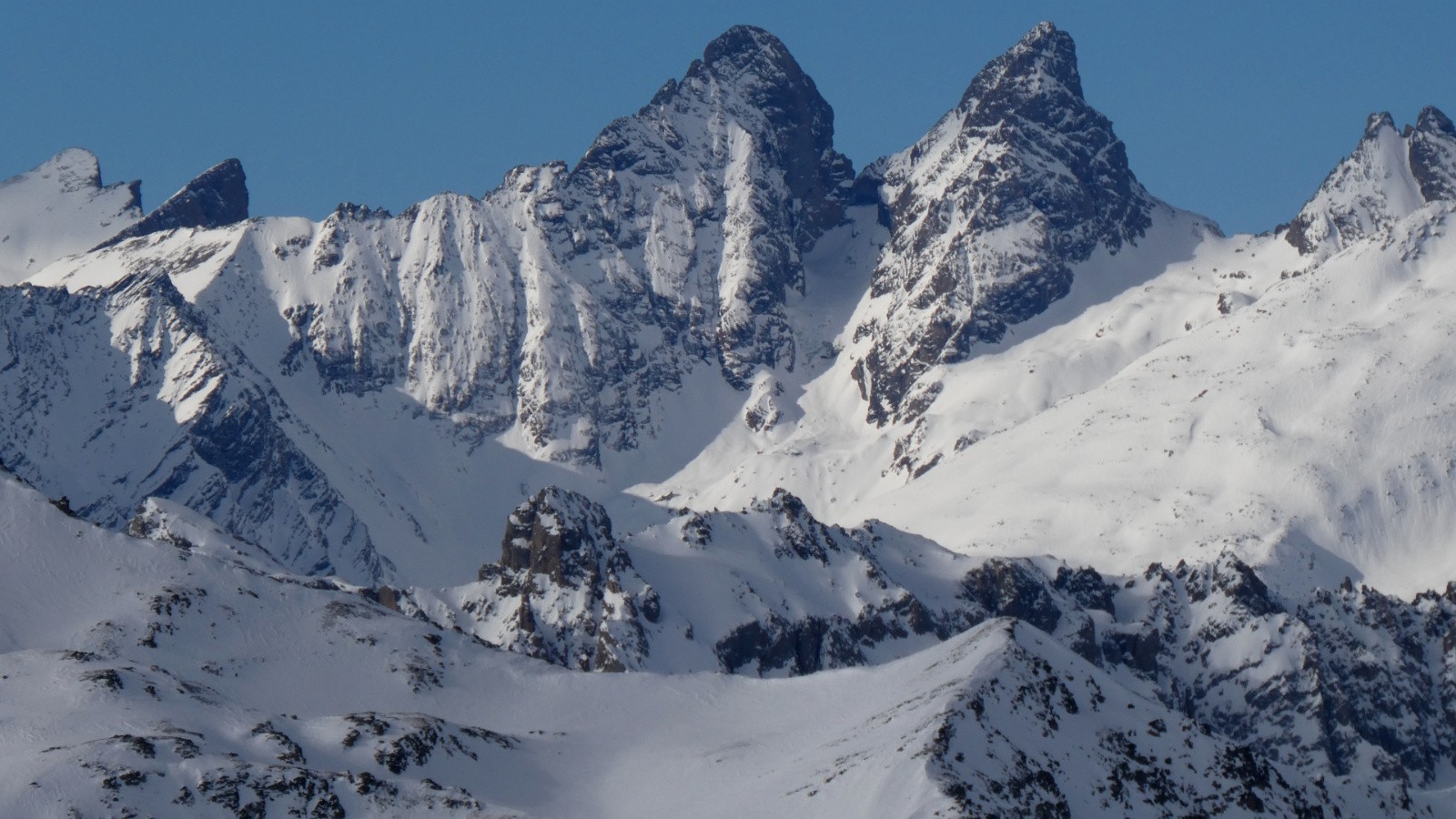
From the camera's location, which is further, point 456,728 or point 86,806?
point 456,728

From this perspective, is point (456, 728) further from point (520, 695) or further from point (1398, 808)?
point (1398, 808)

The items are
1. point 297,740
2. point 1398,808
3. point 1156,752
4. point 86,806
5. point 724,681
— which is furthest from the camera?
point 724,681

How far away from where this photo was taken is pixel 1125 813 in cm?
14162

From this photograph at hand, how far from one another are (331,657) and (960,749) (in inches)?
2972

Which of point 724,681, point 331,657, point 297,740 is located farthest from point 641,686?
point 297,740

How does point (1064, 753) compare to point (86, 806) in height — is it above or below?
above

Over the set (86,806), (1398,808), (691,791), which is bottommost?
(86,806)

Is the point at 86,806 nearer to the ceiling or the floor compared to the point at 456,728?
nearer to the floor

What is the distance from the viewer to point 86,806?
457ft

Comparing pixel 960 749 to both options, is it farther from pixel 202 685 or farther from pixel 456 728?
pixel 202 685

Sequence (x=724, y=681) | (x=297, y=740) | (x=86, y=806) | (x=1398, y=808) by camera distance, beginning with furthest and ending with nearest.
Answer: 1. (x=724, y=681)
2. (x=1398, y=808)
3. (x=297, y=740)
4. (x=86, y=806)

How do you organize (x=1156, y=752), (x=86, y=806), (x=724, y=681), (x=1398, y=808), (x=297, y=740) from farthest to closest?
1. (x=724, y=681)
2. (x=1398, y=808)
3. (x=297, y=740)
4. (x=1156, y=752)
5. (x=86, y=806)

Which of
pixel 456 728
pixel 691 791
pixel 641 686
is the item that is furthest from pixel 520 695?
pixel 691 791

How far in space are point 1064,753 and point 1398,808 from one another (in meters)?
42.3
